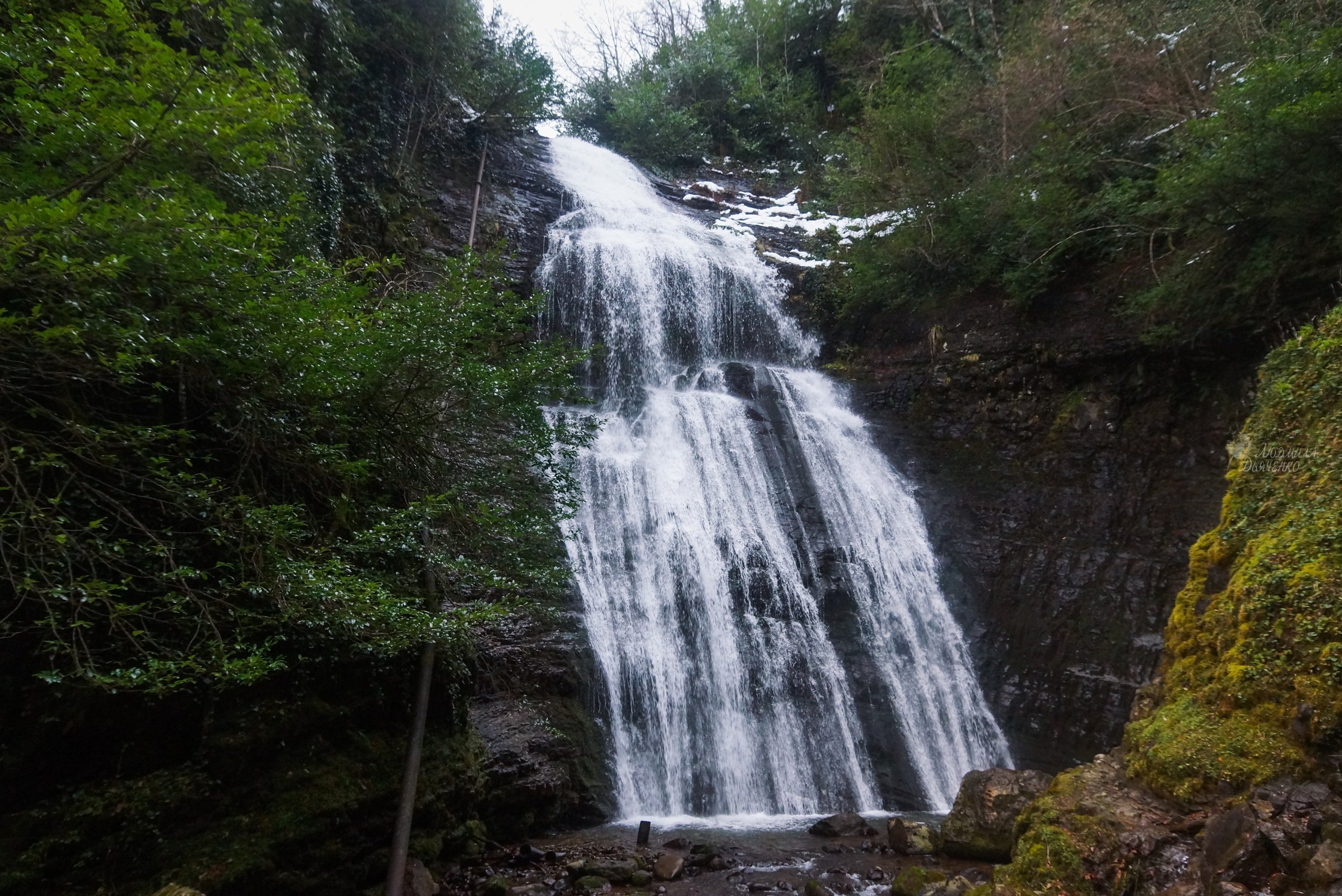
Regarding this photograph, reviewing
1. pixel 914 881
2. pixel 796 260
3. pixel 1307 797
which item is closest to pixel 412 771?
pixel 914 881

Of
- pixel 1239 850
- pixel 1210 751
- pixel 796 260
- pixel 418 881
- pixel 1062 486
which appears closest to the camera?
pixel 1239 850

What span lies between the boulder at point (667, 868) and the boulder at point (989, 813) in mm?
2468

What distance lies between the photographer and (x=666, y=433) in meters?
11.5

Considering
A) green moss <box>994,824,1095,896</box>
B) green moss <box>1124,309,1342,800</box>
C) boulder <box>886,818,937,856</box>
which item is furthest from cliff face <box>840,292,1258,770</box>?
green moss <box>994,824,1095,896</box>

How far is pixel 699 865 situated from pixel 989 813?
106 inches

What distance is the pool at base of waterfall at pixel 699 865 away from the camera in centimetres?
560

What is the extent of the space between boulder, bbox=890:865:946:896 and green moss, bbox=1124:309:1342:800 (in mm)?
1785

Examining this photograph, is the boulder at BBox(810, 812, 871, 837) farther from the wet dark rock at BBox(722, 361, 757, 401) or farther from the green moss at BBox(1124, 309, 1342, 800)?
the wet dark rock at BBox(722, 361, 757, 401)

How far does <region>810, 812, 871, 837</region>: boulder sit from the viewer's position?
22.7 ft

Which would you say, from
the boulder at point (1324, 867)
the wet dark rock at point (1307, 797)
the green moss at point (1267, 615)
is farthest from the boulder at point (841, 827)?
the boulder at point (1324, 867)

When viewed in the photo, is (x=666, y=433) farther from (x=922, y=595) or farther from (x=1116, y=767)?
(x=1116, y=767)

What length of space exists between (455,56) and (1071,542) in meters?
13.7

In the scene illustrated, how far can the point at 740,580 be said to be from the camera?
980 cm

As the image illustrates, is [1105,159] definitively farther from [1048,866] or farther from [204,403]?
[204,403]
